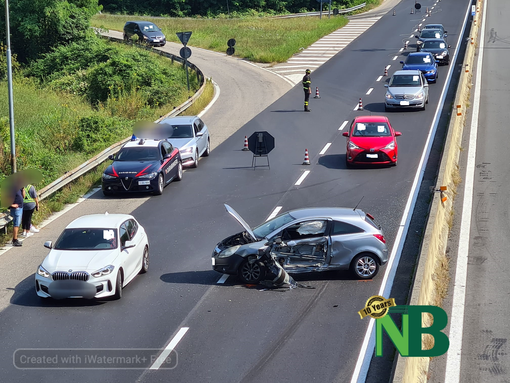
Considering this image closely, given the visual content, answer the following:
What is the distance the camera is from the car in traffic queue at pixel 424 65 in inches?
1534

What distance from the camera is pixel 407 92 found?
33.1 metres

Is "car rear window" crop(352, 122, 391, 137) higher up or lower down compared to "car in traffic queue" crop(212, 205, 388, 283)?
higher up

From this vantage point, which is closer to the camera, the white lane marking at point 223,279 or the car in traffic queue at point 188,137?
the white lane marking at point 223,279

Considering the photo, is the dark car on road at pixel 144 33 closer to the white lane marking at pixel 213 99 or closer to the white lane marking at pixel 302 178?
the white lane marking at pixel 213 99

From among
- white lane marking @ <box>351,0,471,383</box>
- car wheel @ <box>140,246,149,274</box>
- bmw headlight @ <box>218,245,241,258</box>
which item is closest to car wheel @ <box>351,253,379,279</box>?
white lane marking @ <box>351,0,471,383</box>

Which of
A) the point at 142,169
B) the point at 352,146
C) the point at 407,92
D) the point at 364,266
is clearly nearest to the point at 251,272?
the point at 364,266

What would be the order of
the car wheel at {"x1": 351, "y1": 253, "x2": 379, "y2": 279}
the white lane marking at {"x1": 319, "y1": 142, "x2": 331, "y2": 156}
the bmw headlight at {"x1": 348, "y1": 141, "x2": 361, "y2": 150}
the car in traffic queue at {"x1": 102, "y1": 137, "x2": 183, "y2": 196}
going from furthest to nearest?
the white lane marking at {"x1": 319, "y1": 142, "x2": 331, "y2": 156} → the bmw headlight at {"x1": 348, "y1": 141, "x2": 361, "y2": 150} → the car in traffic queue at {"x1": 102, "y1": 137, "x2": 183, "y2": 196} → the car wheel at {"x1": 351, "y1": 253, "x2": 379, "y2": 279}

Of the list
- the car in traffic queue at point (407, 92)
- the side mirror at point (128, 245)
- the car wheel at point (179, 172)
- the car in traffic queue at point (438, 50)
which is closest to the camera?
the side mirror at point (128, 245)

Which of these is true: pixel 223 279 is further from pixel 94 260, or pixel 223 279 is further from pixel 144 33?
pixel 144 33

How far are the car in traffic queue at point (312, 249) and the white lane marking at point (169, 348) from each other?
2.56 m

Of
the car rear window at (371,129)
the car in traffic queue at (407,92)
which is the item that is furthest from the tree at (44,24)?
the car rear window at (371,129)

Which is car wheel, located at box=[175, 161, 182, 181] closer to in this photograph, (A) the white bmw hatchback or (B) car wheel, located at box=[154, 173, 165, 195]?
(B) car wheel, located at box=[154, 173, 165, 195]

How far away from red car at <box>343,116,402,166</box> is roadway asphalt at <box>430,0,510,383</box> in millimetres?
2552

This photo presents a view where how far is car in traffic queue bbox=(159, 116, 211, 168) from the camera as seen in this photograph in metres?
25.3
